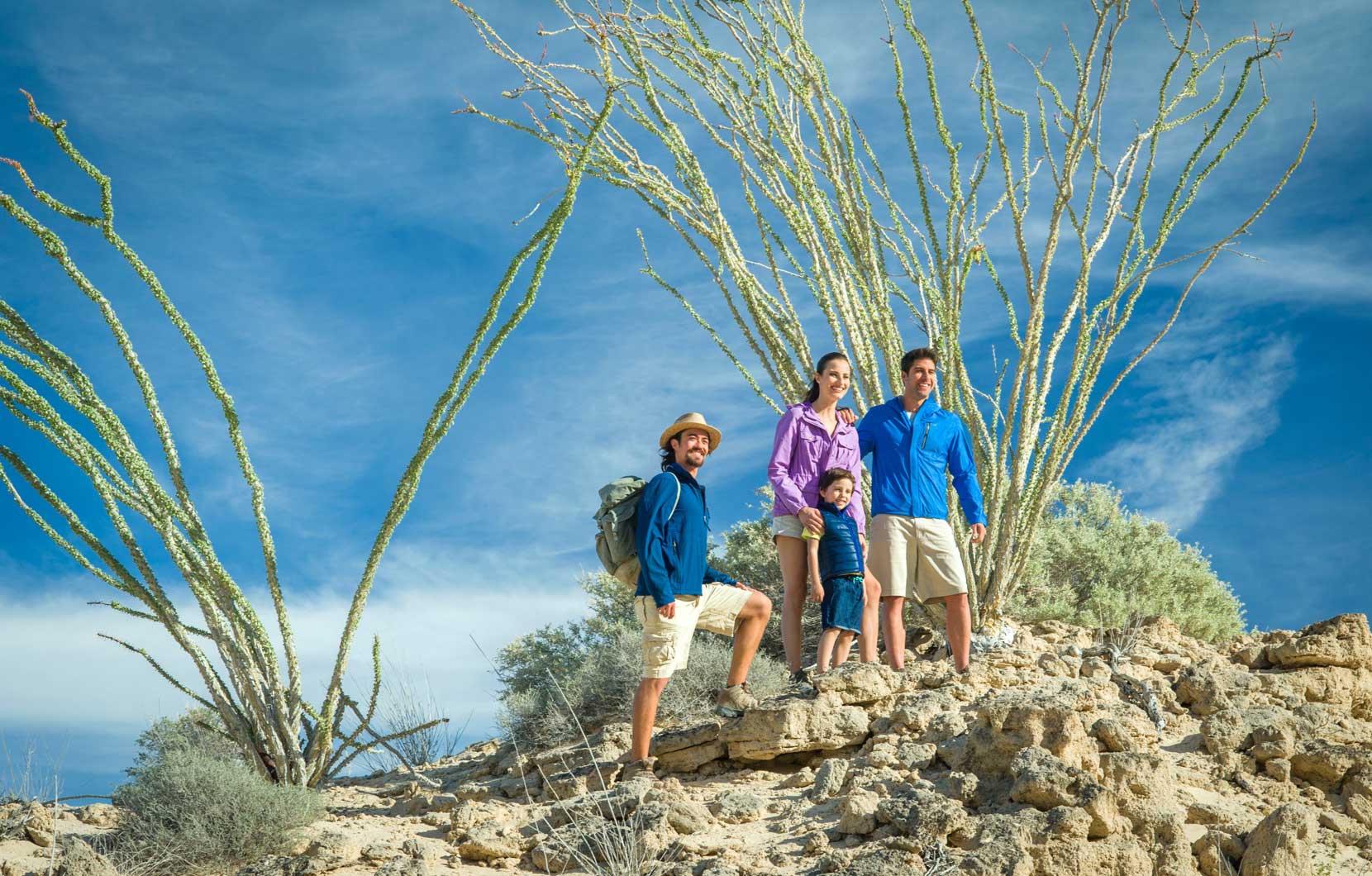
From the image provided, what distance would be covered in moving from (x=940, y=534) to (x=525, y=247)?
2.50 metres

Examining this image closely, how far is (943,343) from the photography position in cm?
655

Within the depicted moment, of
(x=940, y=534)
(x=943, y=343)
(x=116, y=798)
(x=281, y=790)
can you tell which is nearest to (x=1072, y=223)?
(x=943, y=343)

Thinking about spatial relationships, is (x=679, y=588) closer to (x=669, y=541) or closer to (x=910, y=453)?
(x=669, y=541)

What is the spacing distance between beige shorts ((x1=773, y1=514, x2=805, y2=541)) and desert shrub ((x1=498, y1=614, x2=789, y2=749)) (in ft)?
4.40

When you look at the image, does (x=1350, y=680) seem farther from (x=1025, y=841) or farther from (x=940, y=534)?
(x=1025, y=841)

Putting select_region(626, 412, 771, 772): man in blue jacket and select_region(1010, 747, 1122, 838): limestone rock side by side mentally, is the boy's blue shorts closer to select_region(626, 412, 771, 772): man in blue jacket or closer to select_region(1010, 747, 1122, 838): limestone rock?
select_region(626, 412, 771, 772): man in blue jacket

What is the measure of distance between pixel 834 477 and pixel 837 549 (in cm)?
34

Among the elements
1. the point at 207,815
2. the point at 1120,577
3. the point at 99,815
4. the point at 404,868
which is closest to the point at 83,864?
the point at 207,815

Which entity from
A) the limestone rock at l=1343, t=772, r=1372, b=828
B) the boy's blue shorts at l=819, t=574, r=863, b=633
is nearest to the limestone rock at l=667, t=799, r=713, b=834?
the boy's blue shorts at l=819, t=574, r=863, b=633

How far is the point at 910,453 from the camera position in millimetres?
5559

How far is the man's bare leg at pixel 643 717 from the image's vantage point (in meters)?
4.64

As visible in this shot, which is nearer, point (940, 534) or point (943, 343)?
point (940, 534)

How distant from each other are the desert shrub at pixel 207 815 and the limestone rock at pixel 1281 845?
3474 millimetres

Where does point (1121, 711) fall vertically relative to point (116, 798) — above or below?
above
